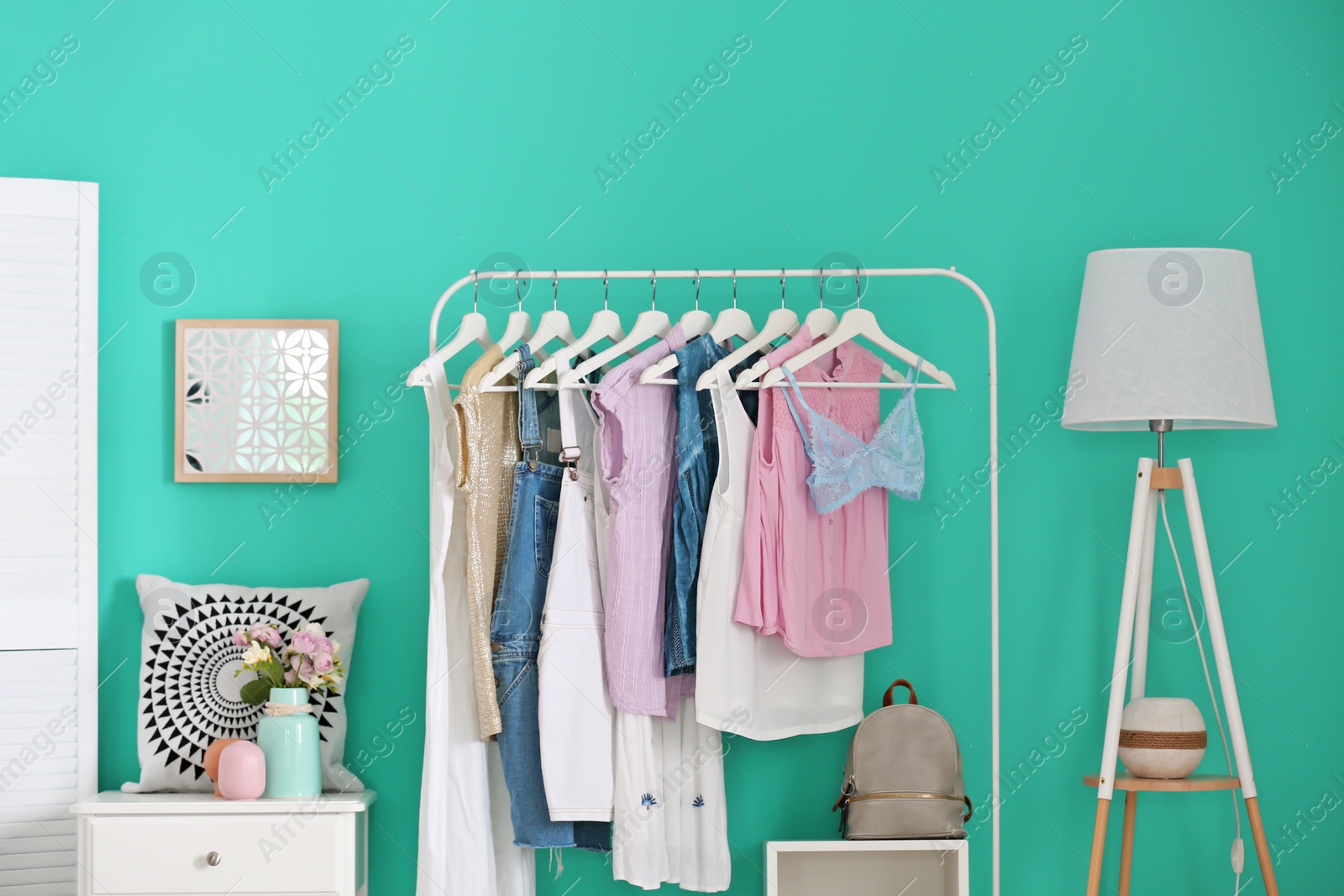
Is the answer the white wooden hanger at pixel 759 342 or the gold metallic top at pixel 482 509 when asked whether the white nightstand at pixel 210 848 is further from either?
the white wooden hanger at pixel 759 342

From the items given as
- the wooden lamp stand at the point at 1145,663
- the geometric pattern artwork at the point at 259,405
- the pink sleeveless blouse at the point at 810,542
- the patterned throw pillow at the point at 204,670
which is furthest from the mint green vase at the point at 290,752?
the wooden lamp stand at the point at 1145,663

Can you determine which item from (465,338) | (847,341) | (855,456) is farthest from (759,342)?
(465,338)

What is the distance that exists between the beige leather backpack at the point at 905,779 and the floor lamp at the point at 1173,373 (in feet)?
1.00

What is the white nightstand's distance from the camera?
2104 mm

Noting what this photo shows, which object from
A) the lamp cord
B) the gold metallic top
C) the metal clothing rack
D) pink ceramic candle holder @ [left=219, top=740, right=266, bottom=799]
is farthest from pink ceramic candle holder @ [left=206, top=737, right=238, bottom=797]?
the lamp cord

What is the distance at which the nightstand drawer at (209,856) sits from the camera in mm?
2104

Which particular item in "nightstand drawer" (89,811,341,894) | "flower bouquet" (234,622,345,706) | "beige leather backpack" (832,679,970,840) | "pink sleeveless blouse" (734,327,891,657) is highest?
"pink sleeveless blouse" (734,327,891,657)

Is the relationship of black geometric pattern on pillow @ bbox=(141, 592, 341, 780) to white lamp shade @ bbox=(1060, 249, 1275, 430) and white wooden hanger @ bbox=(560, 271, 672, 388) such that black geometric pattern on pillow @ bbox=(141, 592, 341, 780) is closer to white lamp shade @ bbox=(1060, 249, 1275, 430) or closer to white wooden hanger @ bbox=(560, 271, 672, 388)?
white wooden hanger @ bbox=(560, 271, 672, 388)

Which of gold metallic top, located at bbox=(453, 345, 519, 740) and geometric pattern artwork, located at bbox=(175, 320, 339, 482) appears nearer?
gold metallic top, located at bbox=(453, 345, 519, 740)

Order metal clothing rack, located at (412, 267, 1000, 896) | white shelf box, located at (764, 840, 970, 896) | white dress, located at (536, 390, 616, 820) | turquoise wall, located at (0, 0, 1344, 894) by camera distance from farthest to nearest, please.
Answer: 1. turquoise wall, located at (0, 0, 1344, 894)
2. white shelf box, located at (764, 840, 970, 896)
3. metal clothing rack, located at (412, 267, 1000, 896)
4. white dress, located at (536, 390, 616, 820)

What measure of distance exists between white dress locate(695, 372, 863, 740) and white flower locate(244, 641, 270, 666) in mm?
909

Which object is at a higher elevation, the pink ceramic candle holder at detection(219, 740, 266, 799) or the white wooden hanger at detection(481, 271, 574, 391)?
the white wooden hanger at detection(481, 271, 574, 391)

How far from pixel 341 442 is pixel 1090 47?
2.03m

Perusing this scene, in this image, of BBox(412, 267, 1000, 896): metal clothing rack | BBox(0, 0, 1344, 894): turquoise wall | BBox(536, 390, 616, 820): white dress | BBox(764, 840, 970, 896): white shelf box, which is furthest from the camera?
BBox(0, 0, 1344, 894): turquoise wall
